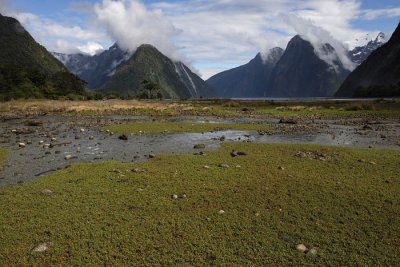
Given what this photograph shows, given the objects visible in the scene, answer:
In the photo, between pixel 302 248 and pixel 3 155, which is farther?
pixel 3 155

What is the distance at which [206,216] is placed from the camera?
11242mm

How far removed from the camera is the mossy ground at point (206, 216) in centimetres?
910

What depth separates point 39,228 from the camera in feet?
34.1

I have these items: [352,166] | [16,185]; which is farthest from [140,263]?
[352,166]

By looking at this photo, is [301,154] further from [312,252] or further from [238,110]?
[238,110]

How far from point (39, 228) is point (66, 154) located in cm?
1199

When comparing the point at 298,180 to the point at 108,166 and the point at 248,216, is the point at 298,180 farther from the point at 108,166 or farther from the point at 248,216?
the point at 108,166

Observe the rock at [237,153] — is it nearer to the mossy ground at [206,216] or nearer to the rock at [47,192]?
the mossy ground at [206,216]

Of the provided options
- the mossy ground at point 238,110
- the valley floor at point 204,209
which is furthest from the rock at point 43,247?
the mossy ground at point 238,110

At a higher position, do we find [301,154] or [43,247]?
[301,154]

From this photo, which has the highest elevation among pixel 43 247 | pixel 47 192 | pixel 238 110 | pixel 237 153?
pixel 237 153

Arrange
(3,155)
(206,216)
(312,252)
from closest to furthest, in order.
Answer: (312,252) → (206,216) → (3,155)

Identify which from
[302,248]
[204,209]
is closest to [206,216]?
[204,209]

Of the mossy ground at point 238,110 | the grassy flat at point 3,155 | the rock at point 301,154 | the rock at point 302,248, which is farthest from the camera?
the mossy ground at point 238,110
